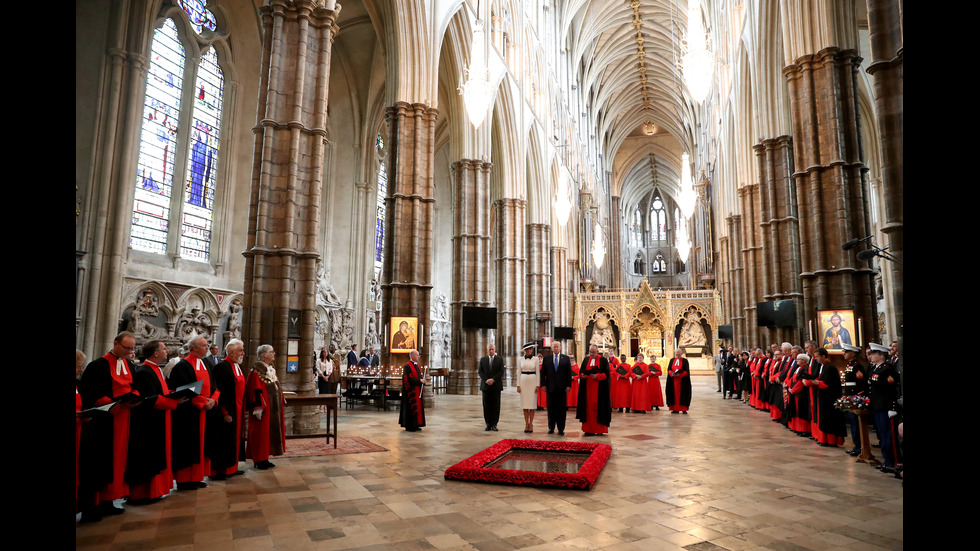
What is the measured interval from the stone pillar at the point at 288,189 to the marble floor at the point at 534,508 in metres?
2.92

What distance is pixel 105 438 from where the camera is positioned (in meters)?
4.46

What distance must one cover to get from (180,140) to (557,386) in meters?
14.3

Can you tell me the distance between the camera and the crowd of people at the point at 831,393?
20.5 ft

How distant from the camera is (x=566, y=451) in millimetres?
7191

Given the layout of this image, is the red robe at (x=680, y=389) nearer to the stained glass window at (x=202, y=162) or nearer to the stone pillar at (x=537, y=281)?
the stone pillar at (x=537, y=281)

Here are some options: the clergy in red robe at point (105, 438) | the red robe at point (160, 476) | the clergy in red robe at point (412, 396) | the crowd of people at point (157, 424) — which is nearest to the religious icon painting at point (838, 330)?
the clergy in red robe at point (412, 396)

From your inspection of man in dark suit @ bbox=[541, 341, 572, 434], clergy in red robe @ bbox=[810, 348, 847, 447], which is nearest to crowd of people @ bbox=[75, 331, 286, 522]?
man in dark suit @ bbox=[541, 341, 572, 434]

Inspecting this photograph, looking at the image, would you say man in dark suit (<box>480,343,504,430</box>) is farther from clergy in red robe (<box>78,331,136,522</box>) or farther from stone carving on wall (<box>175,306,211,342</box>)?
stone carving on wall (<box>175,306,211,342</box>)

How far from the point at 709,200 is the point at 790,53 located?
92.3ft

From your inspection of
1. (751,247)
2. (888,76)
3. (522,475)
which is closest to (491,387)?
(522,475)

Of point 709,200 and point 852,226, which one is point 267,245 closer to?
point 852,226

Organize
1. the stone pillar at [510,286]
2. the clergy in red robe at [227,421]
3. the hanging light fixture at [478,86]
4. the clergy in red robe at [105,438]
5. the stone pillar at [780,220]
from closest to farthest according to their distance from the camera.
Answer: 1. the clergy in red robe at [105,438]
2. the clergy in red robe at [227,421]
3. the hanging light fixture at [478,86]
4. the stone pillar at [780,220]
5. the stone pillar at [510,286]

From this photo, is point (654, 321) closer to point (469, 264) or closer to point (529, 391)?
point (469, 264)

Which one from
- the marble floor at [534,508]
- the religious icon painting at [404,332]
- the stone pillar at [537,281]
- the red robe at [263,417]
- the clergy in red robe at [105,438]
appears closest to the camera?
the marble floor at [534,508]
